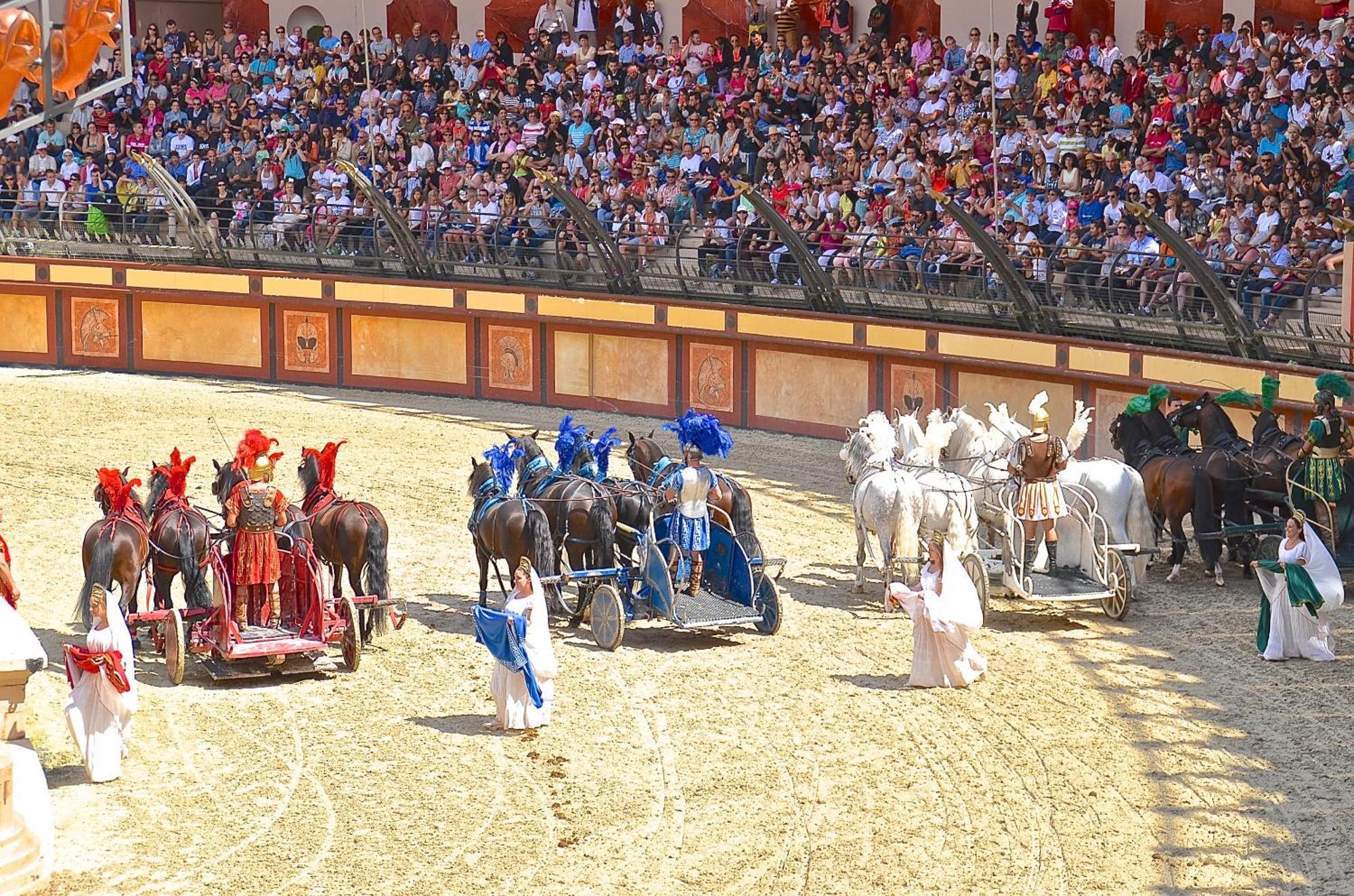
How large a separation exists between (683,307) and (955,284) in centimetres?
385

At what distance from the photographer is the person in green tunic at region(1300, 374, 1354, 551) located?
1539cm

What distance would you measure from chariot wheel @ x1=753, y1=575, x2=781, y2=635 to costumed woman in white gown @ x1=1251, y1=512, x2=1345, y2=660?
3553 millimetres

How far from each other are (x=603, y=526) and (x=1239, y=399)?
21.1 feet

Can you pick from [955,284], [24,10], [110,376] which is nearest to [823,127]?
[955,284]

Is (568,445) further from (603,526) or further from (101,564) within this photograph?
(101,564)

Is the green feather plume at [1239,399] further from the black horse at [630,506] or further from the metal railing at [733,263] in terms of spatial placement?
the black horse at [630,506]

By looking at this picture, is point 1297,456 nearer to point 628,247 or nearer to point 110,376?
point 628,247

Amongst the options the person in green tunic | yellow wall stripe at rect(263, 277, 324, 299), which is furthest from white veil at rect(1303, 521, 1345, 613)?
yellow wall stripe at rect(263, 277, 324, 299)

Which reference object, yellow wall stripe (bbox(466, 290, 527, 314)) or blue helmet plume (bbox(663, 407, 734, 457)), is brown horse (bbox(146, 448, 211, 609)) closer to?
blue helmet plume (bbox(663, 407, 734, 457))

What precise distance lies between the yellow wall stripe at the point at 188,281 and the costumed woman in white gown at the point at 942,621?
635 inches

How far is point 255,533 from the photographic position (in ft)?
44.1

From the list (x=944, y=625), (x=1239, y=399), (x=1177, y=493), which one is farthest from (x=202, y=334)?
(x=944, y=625)

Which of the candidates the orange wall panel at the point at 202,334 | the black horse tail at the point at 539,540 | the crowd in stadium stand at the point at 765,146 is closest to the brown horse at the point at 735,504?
the black horse tail at the point at 539,540

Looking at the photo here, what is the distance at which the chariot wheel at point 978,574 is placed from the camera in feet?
50.2
